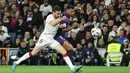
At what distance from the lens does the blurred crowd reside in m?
22.0

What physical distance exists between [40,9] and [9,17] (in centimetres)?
152

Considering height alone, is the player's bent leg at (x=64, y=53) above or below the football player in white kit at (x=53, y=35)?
below

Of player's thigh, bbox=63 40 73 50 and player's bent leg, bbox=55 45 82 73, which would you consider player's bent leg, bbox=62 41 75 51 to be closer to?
player's thigh, bbox=63 40 73 50

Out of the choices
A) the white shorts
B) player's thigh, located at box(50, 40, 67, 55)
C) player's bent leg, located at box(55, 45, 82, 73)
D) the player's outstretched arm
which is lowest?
player's bent leg, located at box(55, 45, 82, 73)

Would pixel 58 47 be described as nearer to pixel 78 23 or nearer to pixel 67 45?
pixel 67 45

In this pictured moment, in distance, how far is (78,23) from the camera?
2384cm

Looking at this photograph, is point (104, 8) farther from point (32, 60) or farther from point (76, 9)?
point (32, 60)

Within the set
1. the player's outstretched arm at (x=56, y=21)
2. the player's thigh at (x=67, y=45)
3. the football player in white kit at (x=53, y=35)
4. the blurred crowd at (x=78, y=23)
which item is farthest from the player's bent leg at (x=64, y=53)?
the blurred crowd at (x=78, y=23)

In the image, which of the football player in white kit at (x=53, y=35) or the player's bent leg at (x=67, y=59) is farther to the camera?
the football player in white kit at (x=53, y=35)

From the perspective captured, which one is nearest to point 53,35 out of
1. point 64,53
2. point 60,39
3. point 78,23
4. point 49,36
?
point 49,36

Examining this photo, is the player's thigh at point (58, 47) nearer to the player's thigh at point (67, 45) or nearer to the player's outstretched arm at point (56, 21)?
the player's thigh at point (67, 45)

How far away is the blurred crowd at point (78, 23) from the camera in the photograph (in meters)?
22.0

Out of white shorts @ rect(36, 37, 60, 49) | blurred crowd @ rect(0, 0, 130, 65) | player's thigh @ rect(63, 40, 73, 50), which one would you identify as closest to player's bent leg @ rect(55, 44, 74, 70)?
white shorts @ rect(36, 37, 60, 49)

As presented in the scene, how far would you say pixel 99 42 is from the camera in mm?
21906
